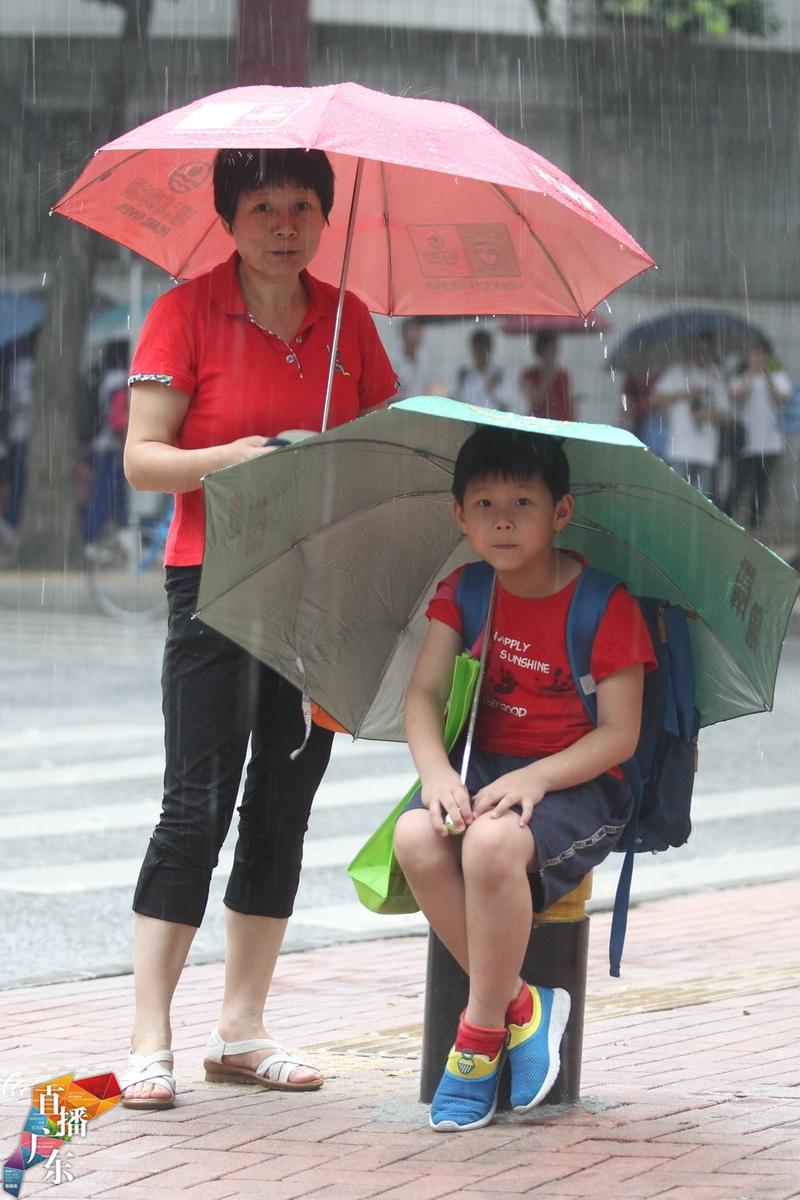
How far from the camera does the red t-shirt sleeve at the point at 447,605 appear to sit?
4.20 m

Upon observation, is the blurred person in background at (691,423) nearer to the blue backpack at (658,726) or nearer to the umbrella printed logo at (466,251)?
the umbrella printed logo at (466,251)

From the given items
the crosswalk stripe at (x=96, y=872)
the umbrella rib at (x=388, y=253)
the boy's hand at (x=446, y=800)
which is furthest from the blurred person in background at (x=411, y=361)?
the boy's hand at (x=446, y=800)

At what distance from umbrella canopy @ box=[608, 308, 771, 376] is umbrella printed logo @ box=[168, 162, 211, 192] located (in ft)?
57.7

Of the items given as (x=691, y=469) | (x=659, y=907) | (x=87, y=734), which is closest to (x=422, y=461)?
(x=659, y=907)

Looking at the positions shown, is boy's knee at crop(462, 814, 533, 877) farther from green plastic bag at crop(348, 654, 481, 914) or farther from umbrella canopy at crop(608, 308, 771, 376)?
umbrella canopy at crop(608, 308, 771, 376)

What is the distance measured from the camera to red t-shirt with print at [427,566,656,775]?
4.07 meters

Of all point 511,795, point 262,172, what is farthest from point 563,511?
point 262,172

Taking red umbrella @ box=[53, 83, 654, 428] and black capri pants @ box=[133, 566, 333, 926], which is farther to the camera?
black capri pants @ box=[133, 566, 333, 926]

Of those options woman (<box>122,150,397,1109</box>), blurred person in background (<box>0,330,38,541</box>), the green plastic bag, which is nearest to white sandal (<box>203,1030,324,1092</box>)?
woman (<box>122,150,397,1109</box>)

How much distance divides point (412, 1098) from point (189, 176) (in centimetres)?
220

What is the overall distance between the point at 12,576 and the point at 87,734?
9739 mm

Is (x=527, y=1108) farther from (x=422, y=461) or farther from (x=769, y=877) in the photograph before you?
(x=769, y=877)

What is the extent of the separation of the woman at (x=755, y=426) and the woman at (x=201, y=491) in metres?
13.3

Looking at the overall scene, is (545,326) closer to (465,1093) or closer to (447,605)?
(447,605)
